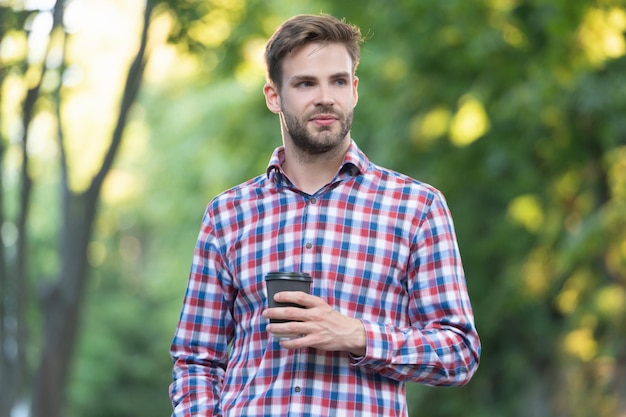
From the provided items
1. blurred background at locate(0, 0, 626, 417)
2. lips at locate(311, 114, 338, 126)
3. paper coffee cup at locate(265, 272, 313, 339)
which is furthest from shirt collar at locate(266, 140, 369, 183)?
blurred background at locate(0, 0, 626, 417)

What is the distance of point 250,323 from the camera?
328 centimetres

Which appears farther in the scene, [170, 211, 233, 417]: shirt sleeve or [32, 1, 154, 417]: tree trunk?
[32, 1, 154, 417]: tree trunk

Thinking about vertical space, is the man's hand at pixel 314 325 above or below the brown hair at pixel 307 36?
below

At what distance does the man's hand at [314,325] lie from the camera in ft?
9.69

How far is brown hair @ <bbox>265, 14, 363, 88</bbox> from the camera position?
3.31 metres

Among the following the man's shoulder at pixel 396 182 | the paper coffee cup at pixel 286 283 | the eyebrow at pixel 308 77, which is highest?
the eyebrow at pixel 308 77

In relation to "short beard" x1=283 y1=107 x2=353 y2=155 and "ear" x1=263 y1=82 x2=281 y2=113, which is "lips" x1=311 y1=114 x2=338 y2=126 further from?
"ear" x1=263 y1=82 x2=281 y2=113

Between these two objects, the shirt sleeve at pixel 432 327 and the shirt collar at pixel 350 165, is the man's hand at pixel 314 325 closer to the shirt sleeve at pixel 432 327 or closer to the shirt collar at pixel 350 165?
the shirt sleeve at pixel 432 327

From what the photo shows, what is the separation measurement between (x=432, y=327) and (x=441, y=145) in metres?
12.3

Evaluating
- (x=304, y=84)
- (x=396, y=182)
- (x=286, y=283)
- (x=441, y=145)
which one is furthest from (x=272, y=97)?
(x=441, y=145)

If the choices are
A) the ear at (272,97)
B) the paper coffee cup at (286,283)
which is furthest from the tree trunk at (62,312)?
the paper coffee cup at (286,283)

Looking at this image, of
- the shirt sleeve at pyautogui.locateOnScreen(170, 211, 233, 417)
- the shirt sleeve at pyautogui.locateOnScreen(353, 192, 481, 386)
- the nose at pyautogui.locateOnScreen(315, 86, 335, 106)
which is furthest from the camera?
the shirt sleeve at pyautogui.locateOnScreen(170, 211, 233, 417)

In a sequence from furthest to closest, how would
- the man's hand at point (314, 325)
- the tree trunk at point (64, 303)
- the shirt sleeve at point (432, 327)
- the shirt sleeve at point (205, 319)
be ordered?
1. the tree trunk at point (64, 303)
2. the shirt sleeve at point (205, 319)
3. the shirt sleeve at point (432, 327)
4. the man's hand at point (314, 325)

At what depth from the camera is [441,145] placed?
15.3m
